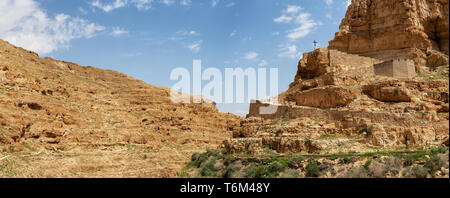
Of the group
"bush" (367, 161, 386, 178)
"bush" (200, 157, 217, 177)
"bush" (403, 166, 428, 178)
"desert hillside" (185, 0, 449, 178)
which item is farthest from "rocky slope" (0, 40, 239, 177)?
"bush" (403, 166, 428, 178)

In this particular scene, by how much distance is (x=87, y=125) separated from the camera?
43.0m

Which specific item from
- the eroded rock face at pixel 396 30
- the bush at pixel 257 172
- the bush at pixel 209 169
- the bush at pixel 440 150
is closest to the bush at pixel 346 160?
the bush at pixel 440 150

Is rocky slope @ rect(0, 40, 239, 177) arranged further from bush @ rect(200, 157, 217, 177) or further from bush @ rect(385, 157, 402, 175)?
bush @ rect(385, 157, 402, 175)

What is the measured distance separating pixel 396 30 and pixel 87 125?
29.0 m

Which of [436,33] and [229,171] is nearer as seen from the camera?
[229,171]

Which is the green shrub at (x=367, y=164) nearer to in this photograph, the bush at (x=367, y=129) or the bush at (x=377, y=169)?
the bush at (x=377, y=169)

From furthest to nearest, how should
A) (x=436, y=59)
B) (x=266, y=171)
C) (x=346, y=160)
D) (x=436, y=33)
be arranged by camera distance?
(x=436, y=33)
(x=436, y=59)
(x=266, y=171)
(x=346, y=160)

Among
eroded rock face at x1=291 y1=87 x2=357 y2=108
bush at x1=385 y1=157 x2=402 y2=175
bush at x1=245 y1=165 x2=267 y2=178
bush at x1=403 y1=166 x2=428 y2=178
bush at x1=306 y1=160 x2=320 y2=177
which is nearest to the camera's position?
bush at x1=403 y1=166 x2=428 y2=178

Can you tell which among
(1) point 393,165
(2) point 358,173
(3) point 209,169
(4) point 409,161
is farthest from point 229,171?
(4) point 409,161

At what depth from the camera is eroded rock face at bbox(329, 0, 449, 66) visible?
3359 cm

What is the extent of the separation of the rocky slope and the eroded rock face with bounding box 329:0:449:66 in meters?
18.0

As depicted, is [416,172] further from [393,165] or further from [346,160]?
[346,160]

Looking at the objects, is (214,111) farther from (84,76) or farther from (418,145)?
(418,145)
